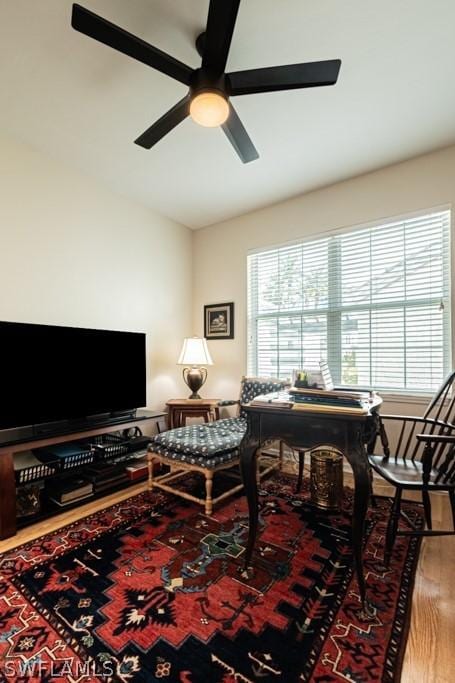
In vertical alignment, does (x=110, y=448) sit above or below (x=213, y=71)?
below

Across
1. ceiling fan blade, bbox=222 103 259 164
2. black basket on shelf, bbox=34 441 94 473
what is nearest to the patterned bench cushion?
black basket on shelf, bbox=34 441 94 473

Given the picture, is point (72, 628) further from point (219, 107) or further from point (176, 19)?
point (176, 19)

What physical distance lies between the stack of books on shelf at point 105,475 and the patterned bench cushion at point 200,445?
1.22 ft

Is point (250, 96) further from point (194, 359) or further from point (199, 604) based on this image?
point (199, 604)

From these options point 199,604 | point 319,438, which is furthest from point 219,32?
point 199,604

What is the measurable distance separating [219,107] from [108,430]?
2253 mm

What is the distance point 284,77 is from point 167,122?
659 millimetres

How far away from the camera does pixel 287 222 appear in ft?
10.9

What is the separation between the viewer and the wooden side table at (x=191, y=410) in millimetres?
3193

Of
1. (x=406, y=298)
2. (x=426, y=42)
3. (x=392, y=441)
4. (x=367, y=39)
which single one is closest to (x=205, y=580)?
(x=392, y=441)

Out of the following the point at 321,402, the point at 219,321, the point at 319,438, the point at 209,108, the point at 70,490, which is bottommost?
the point at 70,490

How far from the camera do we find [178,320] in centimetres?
383

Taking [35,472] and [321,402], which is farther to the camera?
[35,472]

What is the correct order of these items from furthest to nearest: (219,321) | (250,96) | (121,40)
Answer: (219,321)
(250,96)
(121,40)
